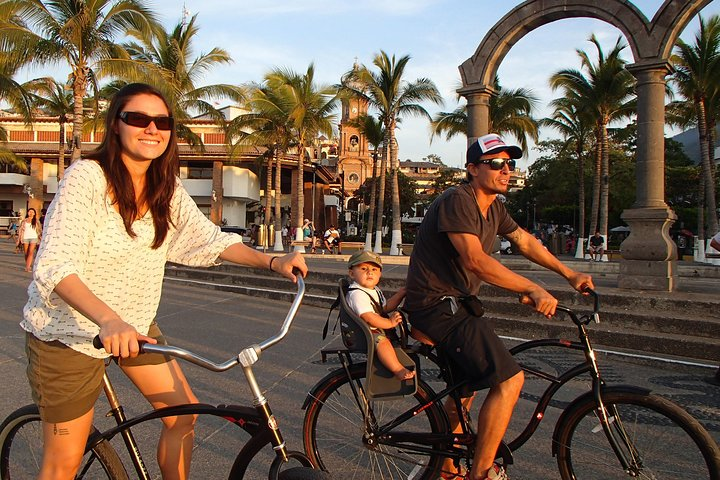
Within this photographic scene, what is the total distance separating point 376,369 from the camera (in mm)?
3191

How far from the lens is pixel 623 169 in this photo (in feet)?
144

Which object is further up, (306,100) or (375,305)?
(306,100)

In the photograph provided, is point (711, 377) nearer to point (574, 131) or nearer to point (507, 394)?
point (507, 394)

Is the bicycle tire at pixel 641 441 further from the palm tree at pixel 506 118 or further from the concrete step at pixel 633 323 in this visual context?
the palm tree at pixel 506 118

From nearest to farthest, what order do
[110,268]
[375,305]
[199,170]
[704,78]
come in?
1. [110,268]
2. [375,305]
3. [704,78]
4. [199,170]

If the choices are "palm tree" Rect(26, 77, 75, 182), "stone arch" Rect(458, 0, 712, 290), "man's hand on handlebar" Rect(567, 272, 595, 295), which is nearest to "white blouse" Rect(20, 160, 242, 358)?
"man's hand on handlebar" Rect(567, 272, 595, 295)

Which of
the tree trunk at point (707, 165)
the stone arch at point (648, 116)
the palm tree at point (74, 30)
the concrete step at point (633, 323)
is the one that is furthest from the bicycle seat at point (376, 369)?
the tree trunk at point (707, 165)

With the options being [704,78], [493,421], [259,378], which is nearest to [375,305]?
[493,421]

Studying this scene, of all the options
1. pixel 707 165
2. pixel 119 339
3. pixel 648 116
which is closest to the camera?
pixel 119 339

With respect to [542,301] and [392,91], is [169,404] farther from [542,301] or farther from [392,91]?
[392,91]

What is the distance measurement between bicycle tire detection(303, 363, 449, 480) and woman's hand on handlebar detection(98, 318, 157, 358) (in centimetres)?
165

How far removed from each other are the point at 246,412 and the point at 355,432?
1447 millimetres

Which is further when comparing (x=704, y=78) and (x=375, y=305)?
(x=704, y=78)

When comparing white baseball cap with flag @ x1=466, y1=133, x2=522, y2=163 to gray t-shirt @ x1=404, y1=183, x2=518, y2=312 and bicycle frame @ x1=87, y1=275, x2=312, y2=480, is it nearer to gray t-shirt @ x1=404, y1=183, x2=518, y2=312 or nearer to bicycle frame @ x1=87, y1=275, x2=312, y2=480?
gray t-shirt @ x1=404, y1=183, x2=518, y2=312
